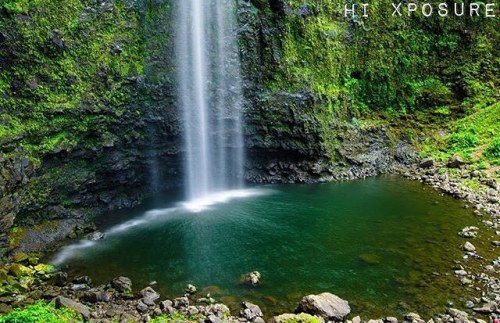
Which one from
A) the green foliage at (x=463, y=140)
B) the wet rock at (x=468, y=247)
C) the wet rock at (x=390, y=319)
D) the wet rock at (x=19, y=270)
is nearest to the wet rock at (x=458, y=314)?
the wet rock at (x=390, y=319)

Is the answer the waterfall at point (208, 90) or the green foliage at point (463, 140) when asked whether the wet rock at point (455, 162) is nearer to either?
the green foliage at point (463, 140)

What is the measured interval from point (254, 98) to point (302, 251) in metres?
12.4

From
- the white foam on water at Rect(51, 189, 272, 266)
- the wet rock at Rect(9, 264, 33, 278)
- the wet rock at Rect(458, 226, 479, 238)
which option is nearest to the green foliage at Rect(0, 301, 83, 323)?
the wet rock at Rect(9, 264, 33, 278)

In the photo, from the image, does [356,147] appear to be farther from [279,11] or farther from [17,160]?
[17,160]

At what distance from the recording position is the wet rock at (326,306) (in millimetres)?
11595

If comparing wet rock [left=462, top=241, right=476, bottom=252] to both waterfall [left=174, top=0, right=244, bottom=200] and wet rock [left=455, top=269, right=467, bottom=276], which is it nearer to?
wet rock [left=455, top=269, right=467, bottom=276]

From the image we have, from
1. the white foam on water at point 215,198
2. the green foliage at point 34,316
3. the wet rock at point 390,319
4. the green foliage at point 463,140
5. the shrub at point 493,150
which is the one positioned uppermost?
the green foliage at point 463,140

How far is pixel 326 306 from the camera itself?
1183 cm

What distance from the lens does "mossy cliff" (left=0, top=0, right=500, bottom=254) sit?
17.2 metres

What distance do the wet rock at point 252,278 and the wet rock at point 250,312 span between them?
158 cm

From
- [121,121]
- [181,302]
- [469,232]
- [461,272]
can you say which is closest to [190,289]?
[181,302]

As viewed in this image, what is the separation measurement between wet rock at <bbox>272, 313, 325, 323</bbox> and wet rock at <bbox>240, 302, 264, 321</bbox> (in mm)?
602

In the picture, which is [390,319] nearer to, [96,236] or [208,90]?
[96,236]

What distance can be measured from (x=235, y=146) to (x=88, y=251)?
12.2m
